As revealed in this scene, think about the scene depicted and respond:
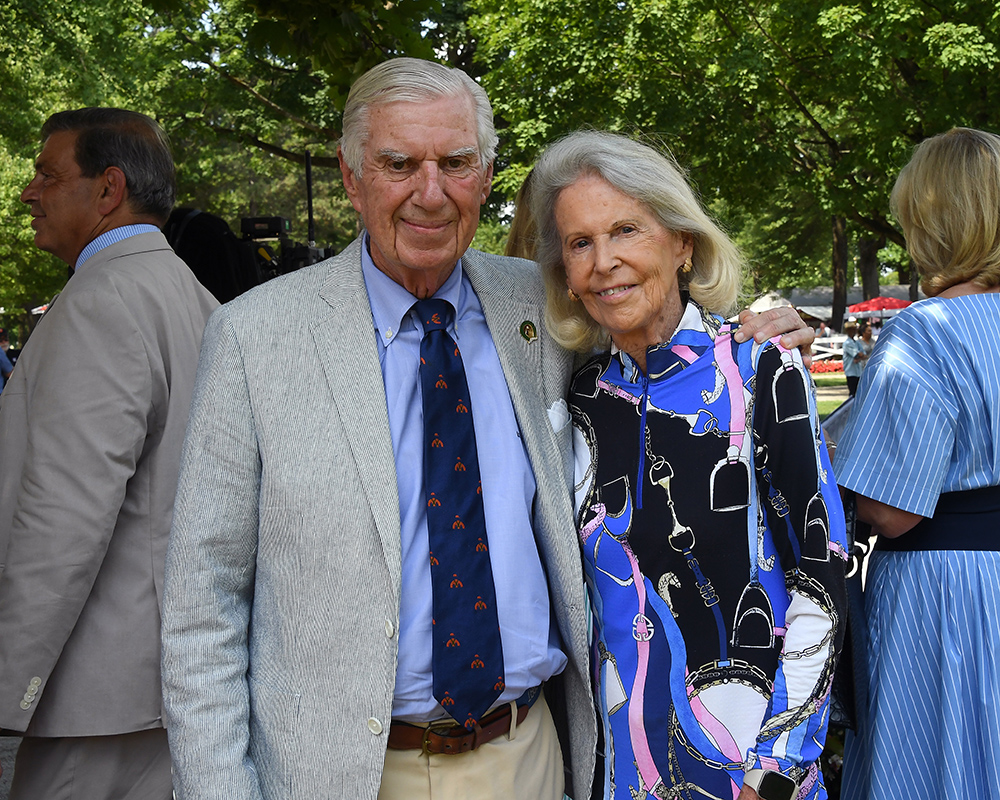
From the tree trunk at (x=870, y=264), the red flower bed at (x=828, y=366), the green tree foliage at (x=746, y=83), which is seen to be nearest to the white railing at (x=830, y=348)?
the red flower bed at (x=828, y=366)

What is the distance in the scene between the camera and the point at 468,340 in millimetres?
2176

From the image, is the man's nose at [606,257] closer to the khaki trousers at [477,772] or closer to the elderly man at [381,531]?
the elderly man at [381,531]

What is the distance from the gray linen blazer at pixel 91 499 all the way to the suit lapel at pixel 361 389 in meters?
0.77

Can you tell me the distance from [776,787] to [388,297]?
4.40ft

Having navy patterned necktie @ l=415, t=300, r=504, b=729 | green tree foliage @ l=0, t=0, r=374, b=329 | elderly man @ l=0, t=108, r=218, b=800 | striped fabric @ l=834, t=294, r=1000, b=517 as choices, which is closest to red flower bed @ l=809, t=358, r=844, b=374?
green tree foliage @ l=0, t=0, r=374, b=329

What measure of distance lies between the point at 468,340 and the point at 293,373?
44 centimetres

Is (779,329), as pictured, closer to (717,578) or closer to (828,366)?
(717,578)

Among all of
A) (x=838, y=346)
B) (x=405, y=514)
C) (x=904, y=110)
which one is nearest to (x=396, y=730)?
(x=405, y=514)

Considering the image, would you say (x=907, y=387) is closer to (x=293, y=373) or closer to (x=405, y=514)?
(x=405, y=514)

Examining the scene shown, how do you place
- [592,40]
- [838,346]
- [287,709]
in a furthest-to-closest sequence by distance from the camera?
1. [838,346]
2. [592,40]
3. [287,709]

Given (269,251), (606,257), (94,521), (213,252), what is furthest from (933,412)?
(269,251)

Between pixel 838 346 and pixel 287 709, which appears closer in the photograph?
pixel 287 709

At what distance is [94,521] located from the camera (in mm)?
2375

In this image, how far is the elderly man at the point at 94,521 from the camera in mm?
2344
